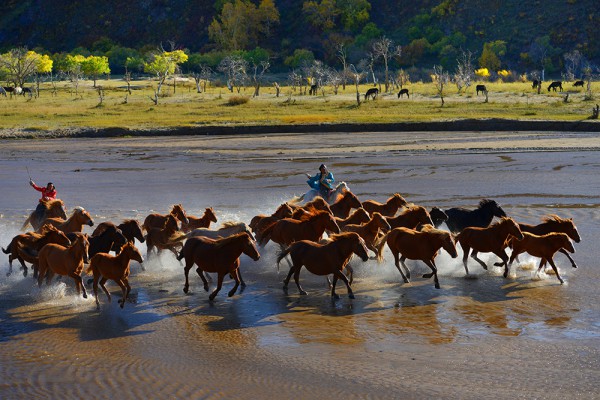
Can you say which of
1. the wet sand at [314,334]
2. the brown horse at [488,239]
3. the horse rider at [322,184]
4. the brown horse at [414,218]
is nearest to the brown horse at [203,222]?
the wet sand at [314,334]

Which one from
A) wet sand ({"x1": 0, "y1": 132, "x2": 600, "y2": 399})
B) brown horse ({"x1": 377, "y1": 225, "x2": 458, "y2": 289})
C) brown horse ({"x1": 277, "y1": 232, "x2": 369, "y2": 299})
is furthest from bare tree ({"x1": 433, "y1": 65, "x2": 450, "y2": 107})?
brown horse ({"x1": 277, "y1": 232, "x2": 369, "y2": 299})

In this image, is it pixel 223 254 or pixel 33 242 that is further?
pixel 33 242

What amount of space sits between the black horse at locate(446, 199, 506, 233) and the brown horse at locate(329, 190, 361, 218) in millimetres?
1712

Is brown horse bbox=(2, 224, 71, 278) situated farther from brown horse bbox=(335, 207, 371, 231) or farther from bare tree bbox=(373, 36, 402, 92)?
bare tree bbox=(373, 36, 402, 92)

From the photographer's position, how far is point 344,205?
1532 centimetres

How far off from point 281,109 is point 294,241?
138 feet

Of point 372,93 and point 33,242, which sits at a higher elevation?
point 372,93

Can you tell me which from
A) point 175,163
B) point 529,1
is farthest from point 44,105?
point 529,1

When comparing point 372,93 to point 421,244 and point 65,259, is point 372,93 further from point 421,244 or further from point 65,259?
point 65,259

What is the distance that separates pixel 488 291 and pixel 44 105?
5386 centimetres

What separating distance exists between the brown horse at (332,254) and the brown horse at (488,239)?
1996mm

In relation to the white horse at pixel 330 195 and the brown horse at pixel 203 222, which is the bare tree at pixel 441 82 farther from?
the brown horse at pixel 203 222

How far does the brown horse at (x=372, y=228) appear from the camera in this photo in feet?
41.8

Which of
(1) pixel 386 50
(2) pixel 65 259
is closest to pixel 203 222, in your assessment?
(2) pixel 65 259
